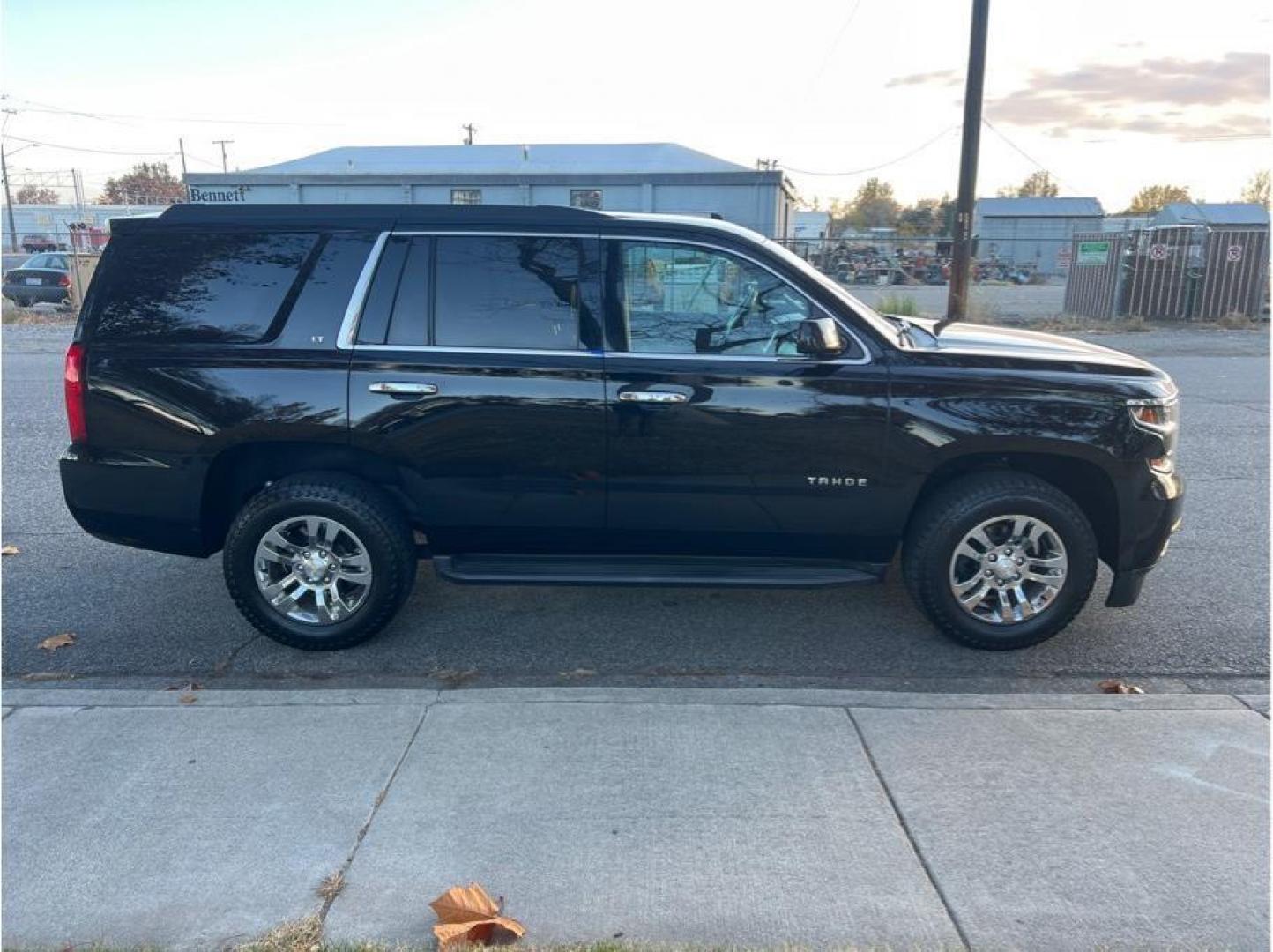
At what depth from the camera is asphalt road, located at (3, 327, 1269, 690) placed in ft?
14.6

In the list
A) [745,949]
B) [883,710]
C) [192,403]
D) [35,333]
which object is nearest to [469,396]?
[192,403]

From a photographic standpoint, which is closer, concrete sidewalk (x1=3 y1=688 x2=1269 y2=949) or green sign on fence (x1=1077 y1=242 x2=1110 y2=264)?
concrete sidewalk (x1=3 y1=688 x2=1269 y2=949)

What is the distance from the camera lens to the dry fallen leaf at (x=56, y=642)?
15.6 ft

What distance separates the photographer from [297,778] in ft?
11.5

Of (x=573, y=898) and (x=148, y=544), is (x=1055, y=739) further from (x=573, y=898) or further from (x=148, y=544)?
(x=148, y=544)

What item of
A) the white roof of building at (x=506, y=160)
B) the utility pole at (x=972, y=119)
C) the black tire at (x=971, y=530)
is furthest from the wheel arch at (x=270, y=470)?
the white roof of building at (x=506, y=160)

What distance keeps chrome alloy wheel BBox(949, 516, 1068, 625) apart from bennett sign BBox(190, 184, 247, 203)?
89.7ft

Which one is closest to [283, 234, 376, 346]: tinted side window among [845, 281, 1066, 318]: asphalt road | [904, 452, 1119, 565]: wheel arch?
[904, 452, 1119, 565]: wheel arch

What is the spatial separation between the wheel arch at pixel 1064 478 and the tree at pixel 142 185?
7148 cm

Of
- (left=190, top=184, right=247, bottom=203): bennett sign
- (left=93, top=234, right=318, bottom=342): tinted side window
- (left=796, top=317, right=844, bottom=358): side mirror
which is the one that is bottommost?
(left=796, top=317, right=844, bottom=358): side mirror

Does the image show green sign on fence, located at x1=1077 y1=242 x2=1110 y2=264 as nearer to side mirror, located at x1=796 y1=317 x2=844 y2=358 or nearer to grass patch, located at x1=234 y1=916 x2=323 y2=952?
side mirror, located at x1=796 y1=317 x2=844 y2=358

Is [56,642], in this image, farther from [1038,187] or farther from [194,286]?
[1038,187]

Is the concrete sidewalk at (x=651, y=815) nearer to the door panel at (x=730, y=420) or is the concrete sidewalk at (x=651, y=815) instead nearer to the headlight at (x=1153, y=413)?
the door panel at (x=730, y=420)

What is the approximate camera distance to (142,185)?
7225 centimetres
